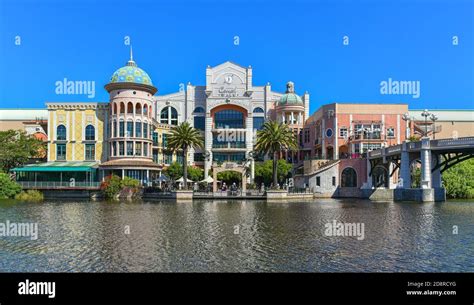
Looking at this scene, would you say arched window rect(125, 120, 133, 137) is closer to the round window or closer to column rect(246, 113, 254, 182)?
column rect(246, 113, 254, 182)

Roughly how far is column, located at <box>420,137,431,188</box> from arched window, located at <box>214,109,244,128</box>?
43678mm

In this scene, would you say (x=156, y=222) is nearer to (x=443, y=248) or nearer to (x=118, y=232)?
(x=118, y=232)

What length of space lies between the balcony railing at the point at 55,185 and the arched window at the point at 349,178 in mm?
40674

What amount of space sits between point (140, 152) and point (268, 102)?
33803mm

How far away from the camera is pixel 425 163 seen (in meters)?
55.1

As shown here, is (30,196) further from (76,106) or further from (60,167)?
(76,106)

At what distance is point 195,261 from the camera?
768 inches

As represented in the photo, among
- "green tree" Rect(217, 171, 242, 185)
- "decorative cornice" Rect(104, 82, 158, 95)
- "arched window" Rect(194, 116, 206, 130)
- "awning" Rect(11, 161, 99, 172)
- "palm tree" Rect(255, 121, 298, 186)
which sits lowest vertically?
"green tree" Rect(217, 171, 242, 185)

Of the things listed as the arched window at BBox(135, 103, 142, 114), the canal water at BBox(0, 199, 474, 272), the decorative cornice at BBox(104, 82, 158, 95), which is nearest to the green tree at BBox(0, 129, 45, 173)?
the decorative cornice at BBox(104, 82, 158, 95)

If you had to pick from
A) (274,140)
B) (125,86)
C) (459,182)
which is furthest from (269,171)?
(459,182)

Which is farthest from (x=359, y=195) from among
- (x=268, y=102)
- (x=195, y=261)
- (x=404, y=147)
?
(x=195, y=261)

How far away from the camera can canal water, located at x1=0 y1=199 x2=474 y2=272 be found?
61.2 ft

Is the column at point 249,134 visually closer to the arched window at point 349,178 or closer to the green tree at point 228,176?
the green tree at point 228,176

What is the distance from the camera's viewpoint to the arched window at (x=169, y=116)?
315 ft
